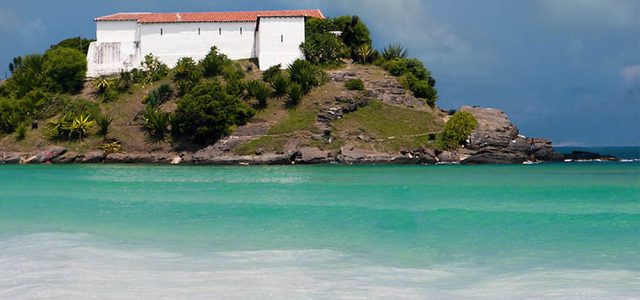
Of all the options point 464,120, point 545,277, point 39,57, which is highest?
point 39,57

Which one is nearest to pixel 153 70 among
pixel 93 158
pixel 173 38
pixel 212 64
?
pixel 173 38

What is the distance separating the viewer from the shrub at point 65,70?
55219 millimetres

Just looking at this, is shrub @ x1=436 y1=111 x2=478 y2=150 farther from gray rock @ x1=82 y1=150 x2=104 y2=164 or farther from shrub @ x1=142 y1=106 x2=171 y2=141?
gray rock @ x1=82 y1=150 x2=104 y2=164

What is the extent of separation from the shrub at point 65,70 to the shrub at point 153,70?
16.8 feet

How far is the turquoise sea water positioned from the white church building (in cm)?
3178

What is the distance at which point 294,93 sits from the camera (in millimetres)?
49625

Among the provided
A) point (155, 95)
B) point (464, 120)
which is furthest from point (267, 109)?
point (464, 120)

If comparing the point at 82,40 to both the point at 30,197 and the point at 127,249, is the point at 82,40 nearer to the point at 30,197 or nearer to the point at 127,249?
the point at 30,197

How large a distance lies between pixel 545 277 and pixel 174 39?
164 feet

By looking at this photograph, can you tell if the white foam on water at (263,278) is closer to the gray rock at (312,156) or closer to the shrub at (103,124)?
the gray rock at (312,156)

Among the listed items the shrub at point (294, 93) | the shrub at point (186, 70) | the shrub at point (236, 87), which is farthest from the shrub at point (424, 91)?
the shrub at point (186, 70)

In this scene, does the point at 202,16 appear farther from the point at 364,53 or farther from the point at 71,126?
the point at 71,126

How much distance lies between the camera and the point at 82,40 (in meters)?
62.3

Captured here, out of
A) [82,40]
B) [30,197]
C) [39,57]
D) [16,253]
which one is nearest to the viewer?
[16,253]
